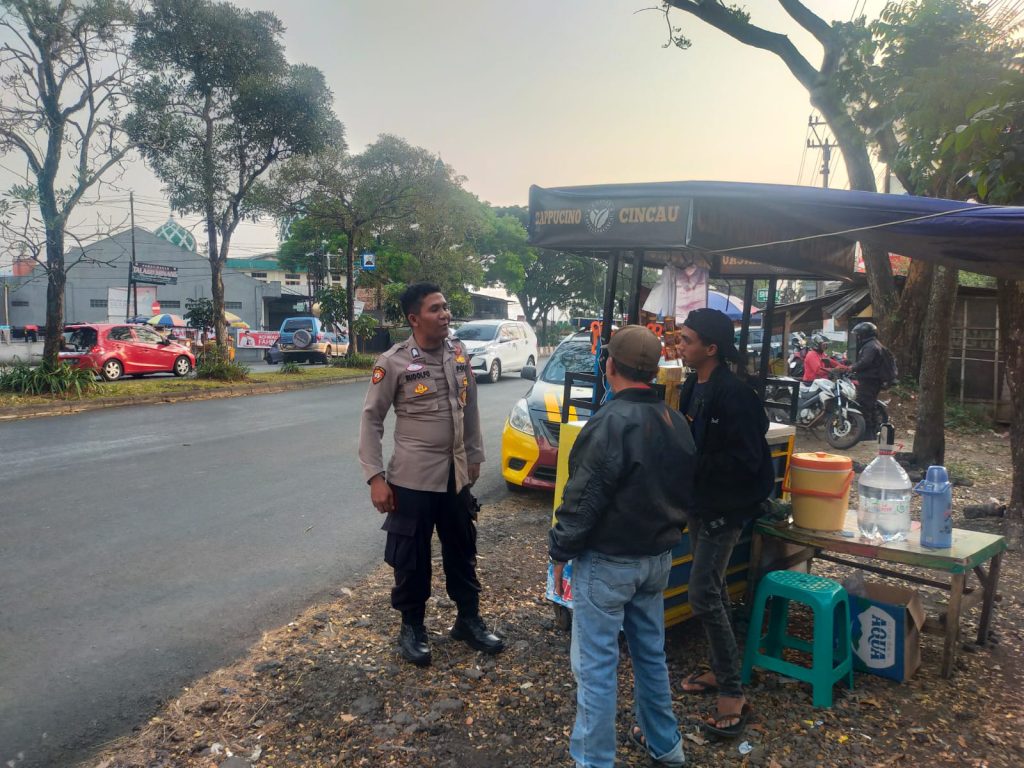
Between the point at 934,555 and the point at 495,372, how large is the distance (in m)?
16.7

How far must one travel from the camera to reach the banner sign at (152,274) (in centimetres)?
3094

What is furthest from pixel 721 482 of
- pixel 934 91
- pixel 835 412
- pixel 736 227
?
pixel 835 412

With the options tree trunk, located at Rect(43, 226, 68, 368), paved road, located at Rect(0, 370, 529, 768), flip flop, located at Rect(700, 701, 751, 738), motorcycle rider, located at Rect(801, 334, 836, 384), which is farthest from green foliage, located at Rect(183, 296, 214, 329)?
flip flop, located at Rect(700, 701, 751, 738)

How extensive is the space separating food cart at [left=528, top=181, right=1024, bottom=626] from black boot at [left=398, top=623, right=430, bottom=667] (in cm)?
73

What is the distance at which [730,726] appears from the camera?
298 cm

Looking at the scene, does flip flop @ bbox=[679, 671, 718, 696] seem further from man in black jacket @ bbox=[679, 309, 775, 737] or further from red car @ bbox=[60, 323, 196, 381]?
red car @ bbox=[60, 323, 196, 381]

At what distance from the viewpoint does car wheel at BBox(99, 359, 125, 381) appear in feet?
60.6

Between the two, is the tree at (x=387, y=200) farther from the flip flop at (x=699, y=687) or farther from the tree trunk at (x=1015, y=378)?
the flip flop at (x=699, y=687)

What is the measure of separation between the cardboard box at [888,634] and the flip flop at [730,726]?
87cm

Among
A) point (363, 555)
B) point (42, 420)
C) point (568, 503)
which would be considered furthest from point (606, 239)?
point (42, 420)

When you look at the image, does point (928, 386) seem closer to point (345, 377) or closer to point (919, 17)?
point (919, 17)

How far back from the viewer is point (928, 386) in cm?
827

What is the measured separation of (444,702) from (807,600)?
1740 millimetres

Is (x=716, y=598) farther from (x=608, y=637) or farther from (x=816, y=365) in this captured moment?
(x=816, y=365)
